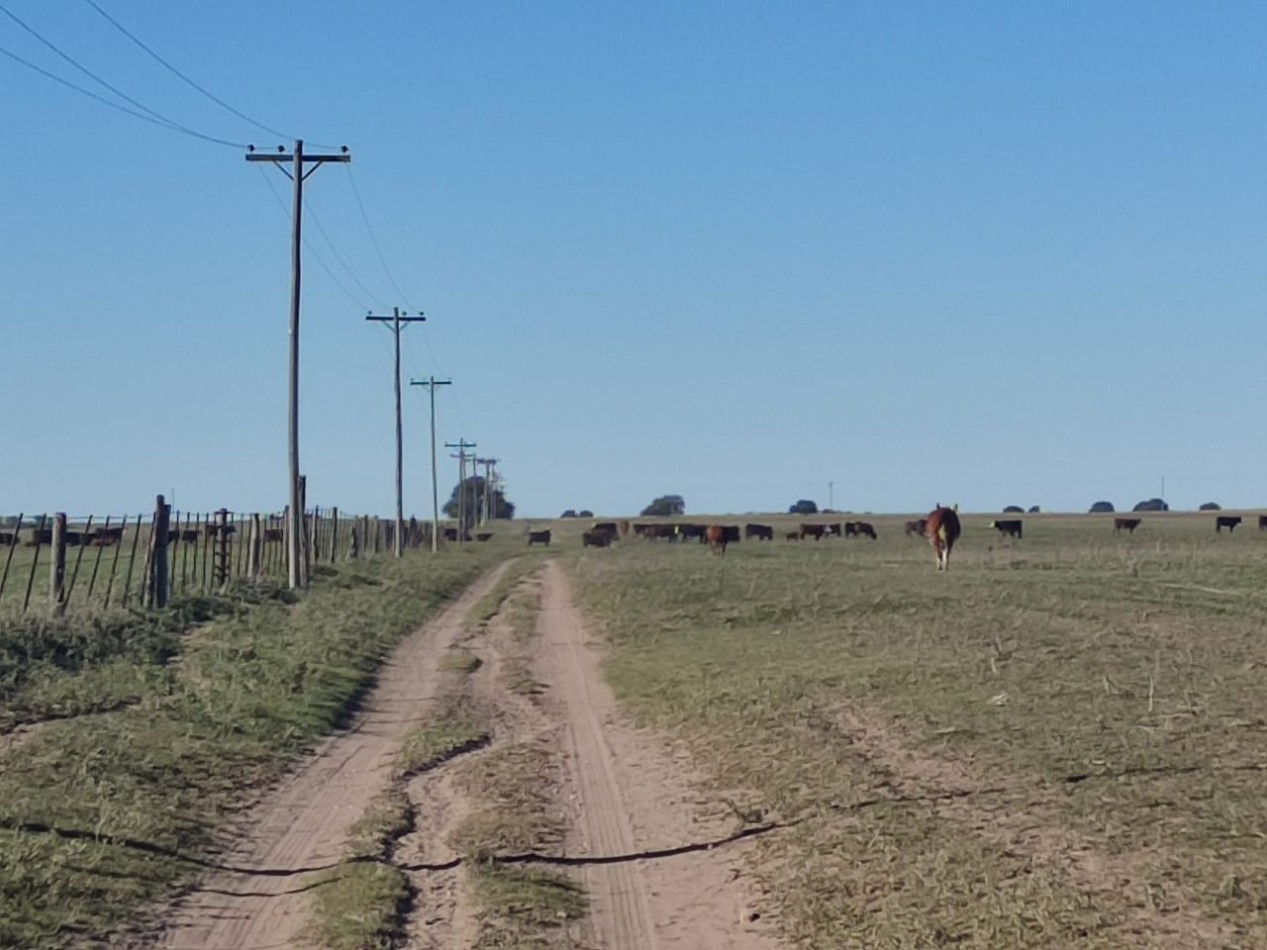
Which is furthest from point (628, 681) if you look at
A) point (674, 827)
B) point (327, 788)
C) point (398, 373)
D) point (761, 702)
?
point (398, 373)

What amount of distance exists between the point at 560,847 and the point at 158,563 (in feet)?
57.3

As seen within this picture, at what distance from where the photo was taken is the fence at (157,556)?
2308 cm

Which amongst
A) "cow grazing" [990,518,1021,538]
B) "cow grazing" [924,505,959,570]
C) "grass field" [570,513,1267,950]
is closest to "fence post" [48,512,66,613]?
"grass field" [570,513,1267,950]

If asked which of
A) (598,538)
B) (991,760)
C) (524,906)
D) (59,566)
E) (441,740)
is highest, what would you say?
(598,538)

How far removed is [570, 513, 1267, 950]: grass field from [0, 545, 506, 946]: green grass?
3.51 m

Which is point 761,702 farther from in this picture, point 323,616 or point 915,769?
point 323,616

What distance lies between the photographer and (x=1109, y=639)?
60.1ft

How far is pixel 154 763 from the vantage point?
42.2ft

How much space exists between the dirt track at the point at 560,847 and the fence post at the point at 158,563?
938 centimetres

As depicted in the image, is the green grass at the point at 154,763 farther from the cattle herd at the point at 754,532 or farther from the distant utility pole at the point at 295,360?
the cattle herd at the point at 754,532

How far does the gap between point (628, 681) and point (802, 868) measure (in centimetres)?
988

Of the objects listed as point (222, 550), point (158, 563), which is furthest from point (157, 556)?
point (222, 550)

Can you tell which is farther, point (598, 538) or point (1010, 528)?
point (598, 538)

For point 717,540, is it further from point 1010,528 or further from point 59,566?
point 59,566
